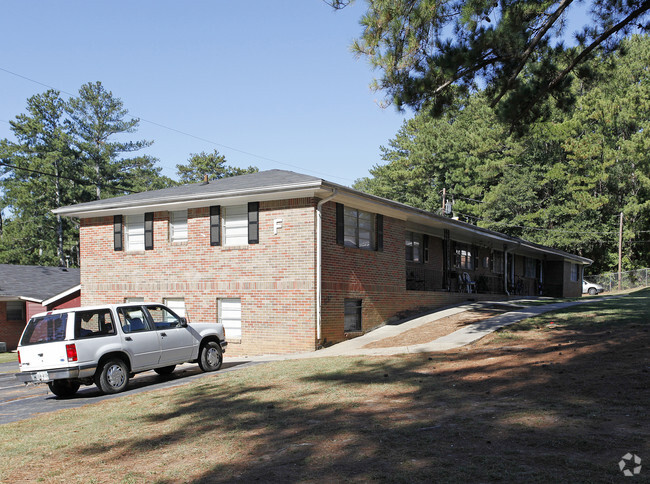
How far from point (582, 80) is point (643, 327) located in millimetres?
5751

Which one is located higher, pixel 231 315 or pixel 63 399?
pixel 231 315

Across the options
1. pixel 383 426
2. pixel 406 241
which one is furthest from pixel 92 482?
pixel 406 241

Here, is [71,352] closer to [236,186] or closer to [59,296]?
[236,186]

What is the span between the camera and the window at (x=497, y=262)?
1293 inches

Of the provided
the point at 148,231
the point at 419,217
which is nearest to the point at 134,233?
the point at 148,231

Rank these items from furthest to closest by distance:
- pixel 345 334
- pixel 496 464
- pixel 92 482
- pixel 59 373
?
pixel 345 334, pixel 59 373, pixel 92 482, pixel 496 464

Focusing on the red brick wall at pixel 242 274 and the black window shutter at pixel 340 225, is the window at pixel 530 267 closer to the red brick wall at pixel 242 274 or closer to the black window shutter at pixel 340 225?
the black window shutter at pixel 340 225

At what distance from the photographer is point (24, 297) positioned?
93.5ft

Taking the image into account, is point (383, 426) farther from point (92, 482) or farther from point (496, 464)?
point (92, 482)

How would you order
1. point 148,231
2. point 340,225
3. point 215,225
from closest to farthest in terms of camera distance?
point 340,225, point 215,225, point 148,231

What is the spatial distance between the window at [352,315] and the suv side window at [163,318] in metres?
6.17

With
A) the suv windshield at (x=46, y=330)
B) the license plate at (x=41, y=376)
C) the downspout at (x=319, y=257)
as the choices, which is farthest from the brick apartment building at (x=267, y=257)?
the license plate at (x=41, y=376)

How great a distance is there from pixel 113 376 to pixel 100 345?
740 mm

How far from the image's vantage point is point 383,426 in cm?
668
